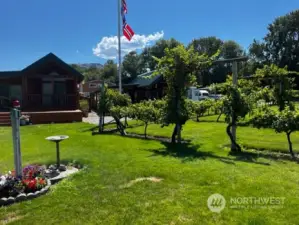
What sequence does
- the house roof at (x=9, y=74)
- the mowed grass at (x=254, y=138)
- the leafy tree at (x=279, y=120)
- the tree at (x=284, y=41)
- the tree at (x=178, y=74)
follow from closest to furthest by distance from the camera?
the leafy tree at (x=279, y=120) → the mowed grass at (x=254, y=138) → the tree at (x=178, y=74) → the house roof at (x=9, y=74) → the tree at (x=284, y=41)

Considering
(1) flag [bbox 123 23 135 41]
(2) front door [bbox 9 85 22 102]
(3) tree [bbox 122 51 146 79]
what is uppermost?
(3) tree [bbox 122 51 146 79]

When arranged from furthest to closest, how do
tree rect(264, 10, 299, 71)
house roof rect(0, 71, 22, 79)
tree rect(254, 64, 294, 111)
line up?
1. tree rect(264, 10, 299, 71)
2. house roof rect(0, 71, 22, 79)
3. tree rect(254, 64, 294, 111)

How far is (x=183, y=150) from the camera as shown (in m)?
8.72

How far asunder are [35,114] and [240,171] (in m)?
15.5

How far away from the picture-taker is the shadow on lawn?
7.27 m

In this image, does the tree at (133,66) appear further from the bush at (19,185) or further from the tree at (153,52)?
the bush at (19,185)

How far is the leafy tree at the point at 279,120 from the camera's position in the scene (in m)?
7.59

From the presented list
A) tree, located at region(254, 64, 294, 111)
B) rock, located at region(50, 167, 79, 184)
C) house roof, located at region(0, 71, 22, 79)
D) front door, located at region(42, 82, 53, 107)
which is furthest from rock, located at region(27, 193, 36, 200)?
house roof, located at region(0, 71, 22, 79)

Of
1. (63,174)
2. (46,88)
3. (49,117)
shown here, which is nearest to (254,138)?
(63,174)

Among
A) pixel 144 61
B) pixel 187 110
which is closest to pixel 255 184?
pixel 187 110

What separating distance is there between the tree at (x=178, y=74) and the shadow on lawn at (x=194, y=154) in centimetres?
103

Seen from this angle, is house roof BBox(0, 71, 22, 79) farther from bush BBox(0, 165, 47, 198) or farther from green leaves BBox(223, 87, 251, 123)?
bush BBox(0, 165, 47, 198)

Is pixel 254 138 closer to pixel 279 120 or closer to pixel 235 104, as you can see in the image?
pixel 279 120

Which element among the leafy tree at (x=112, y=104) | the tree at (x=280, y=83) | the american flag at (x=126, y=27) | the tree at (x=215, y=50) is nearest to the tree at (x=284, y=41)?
the tree at (x=215, y=50)
